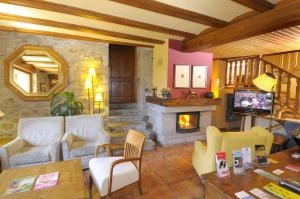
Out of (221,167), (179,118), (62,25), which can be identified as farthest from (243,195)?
(62,25)

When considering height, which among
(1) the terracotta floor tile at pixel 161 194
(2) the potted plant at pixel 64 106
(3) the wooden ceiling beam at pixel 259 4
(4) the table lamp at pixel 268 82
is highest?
(3) the wooden ceiling beam at pixel 259 4

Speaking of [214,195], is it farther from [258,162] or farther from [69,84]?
[69,84]

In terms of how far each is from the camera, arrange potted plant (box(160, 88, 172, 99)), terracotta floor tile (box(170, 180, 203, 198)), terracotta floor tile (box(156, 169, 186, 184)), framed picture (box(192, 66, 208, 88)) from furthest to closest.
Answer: framed picture (box(192, 66, 208, 88)), potted plant (box(160, 88, 172, 99)), terracotta floor tile (box(156, 169, 186, 184)), terracotta floor tile (box(170, 180, 203, 198))

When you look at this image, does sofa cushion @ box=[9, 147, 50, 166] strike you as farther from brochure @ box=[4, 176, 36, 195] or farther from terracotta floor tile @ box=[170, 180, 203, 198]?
terracotta floor tile @ box=[170, 180, 203, 198]

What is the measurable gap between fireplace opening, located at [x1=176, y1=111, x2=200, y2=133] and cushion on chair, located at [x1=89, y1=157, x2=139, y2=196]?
2.49 meters

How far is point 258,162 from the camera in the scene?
5.62 feet

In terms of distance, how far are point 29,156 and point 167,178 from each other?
7.09 feet

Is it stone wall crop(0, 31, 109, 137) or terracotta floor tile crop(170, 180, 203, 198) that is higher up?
stone wall crop(0, 31, 109, 137)

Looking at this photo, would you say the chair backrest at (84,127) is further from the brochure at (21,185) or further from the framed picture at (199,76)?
the framed picture at (199,76)

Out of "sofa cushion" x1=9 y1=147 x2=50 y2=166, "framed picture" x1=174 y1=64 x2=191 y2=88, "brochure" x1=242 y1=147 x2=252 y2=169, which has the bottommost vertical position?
"sofa cushion" x1=9 y1=147 x2=50 y2=166

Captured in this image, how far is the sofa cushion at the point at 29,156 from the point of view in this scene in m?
2.63

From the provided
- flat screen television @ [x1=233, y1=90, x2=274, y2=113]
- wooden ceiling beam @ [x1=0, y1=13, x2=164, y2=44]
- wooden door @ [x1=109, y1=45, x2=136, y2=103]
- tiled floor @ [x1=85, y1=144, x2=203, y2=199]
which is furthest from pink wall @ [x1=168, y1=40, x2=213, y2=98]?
wooden door @ [x1=109, y1=45, x2=136, y2=103]

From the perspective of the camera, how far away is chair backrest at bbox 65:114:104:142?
3.43 meters

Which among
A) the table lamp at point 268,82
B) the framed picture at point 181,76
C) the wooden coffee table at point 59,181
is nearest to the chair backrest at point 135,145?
the wooden coffee table at point 59,181
